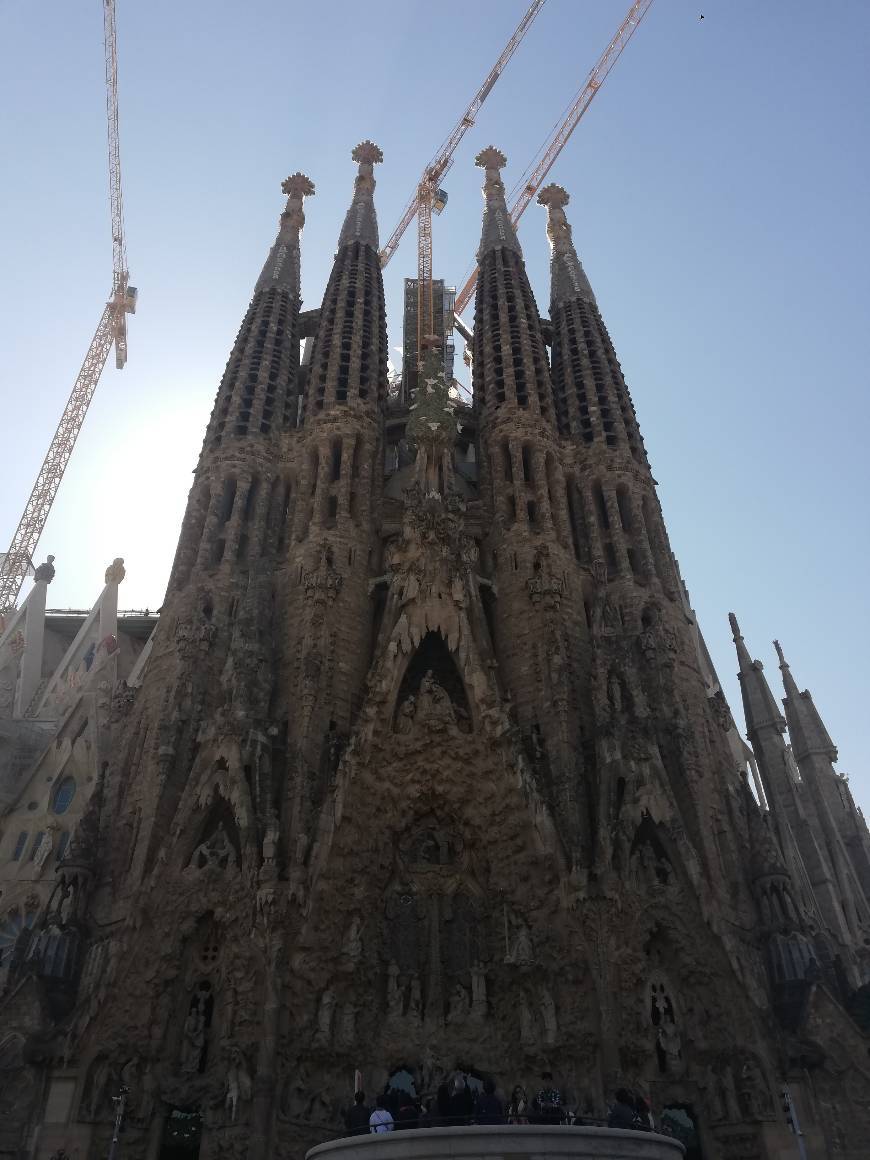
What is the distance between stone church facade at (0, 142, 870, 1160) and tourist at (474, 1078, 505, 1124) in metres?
5.86

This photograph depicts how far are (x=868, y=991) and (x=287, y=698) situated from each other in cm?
1482

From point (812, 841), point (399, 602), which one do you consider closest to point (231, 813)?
point (399, 602)

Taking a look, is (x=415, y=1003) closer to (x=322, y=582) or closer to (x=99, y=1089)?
(x=99, y=1089)

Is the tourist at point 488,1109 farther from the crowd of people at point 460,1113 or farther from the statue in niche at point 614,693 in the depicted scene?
the statue in niche at point 614,693

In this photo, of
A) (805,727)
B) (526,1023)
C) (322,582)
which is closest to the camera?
(526,1023)

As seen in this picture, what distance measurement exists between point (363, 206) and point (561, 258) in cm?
950

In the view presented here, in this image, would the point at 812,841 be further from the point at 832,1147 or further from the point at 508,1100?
the point at 508,1100

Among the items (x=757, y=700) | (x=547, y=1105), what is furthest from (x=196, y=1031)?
(x=757, y=700)

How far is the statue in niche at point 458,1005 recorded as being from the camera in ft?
64.4

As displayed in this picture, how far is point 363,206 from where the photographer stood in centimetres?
4216

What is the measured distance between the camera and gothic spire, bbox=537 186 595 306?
3822 centimetres

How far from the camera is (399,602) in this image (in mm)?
24312

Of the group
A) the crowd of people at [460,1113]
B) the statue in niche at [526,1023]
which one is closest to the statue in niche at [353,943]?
the statue in niche at [526,1023]

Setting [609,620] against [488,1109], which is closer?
[488,1109]
